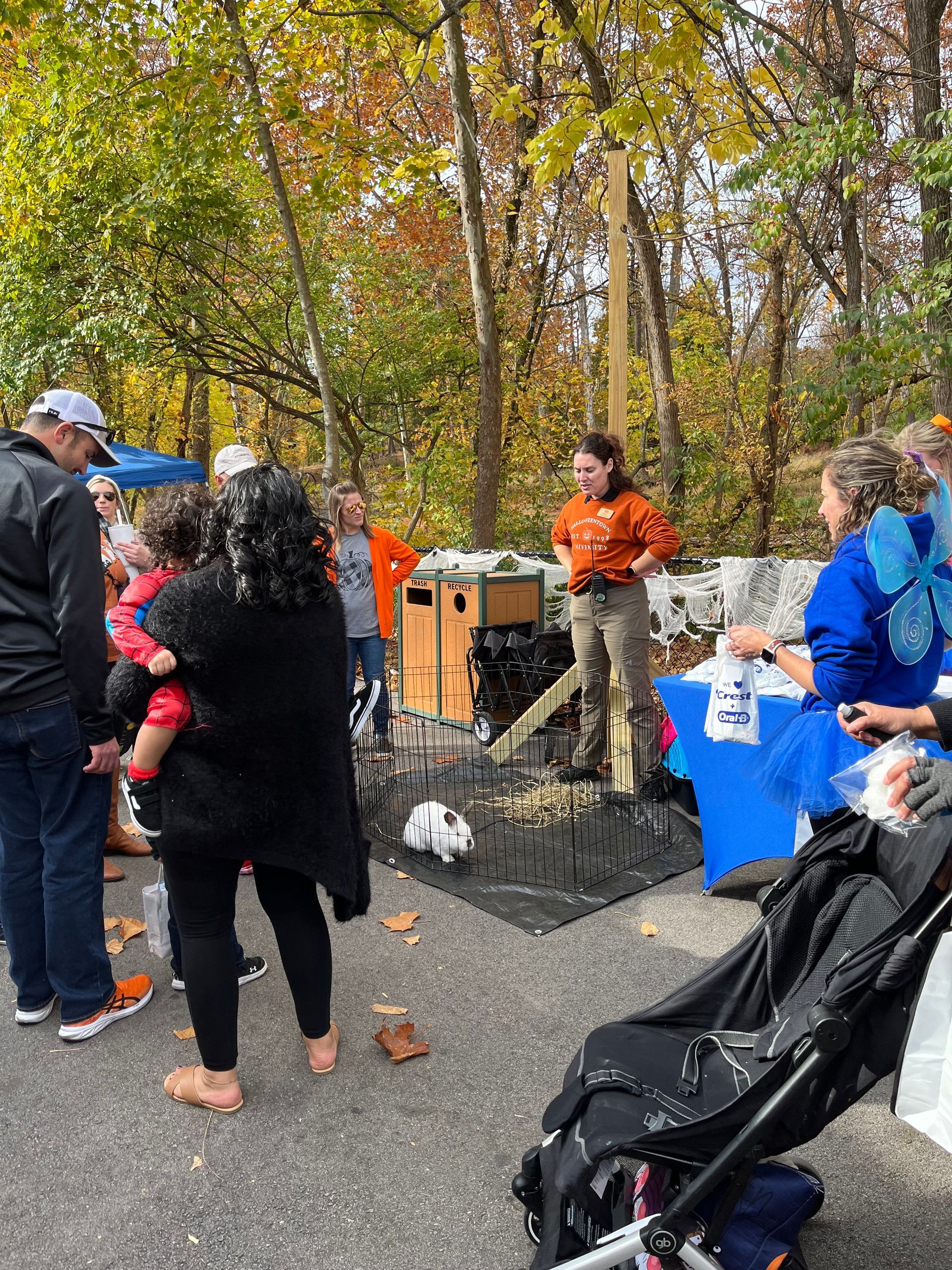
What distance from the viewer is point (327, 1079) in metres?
2.95

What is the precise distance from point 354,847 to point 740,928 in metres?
2.10

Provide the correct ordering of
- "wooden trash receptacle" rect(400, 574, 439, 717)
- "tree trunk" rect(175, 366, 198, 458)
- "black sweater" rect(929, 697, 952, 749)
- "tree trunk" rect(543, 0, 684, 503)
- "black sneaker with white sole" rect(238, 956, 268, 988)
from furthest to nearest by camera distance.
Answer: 1. "tree trunk" rect(175, 366, 198, 458)
2. "tree trunk" rect(543, 0, 684, 503)
3. "wooden trash receptacle" rect(400, 574, 439, 717)
4. "black sneaker with white sole" rect(238, 956, 268, 988)
5. "black sweater" rect(929, 697, 952, 749)

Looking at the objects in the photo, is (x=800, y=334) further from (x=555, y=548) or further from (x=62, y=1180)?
(x=62, y=1180)

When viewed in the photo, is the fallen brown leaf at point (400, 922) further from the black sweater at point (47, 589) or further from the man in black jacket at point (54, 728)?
the black sweater at point (47, 589)

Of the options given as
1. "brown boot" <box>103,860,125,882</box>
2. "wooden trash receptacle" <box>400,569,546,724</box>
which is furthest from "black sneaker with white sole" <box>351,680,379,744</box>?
"wooden trash receptacle" <box>400,569,546,724</box>

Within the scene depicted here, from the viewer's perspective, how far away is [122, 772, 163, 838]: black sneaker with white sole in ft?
8.21

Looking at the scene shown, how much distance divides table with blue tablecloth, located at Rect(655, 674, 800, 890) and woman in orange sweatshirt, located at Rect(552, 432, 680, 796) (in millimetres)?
1207

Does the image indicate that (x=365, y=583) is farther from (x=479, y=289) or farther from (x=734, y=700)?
(x=479, y=289)

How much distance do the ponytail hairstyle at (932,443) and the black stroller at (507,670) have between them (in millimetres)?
3646

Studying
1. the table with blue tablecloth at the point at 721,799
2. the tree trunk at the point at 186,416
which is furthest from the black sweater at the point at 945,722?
the tree trunk at the point at 186,416

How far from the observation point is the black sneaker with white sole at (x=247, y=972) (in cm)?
350

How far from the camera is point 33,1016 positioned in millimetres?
3270

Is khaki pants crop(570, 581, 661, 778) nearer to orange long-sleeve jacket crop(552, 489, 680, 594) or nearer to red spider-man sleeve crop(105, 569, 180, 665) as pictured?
orange long-sleeve jacket crop(552, 489, 680, 594)

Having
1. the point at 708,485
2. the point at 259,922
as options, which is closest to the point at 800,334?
the point at 708,485
